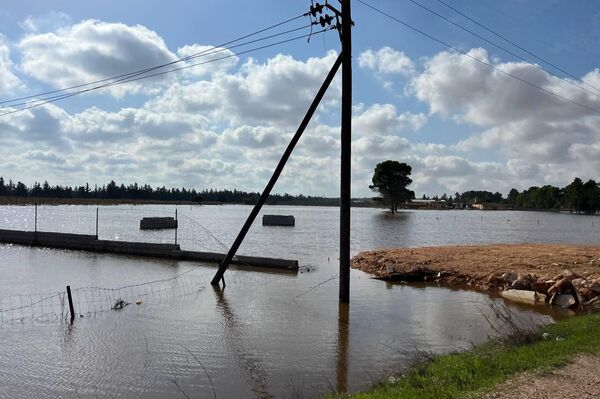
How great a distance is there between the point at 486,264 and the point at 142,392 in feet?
64.1

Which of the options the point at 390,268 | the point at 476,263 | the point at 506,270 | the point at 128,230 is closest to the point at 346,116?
the point at 390,268

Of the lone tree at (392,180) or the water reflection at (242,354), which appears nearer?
the water reflection at (242,354)

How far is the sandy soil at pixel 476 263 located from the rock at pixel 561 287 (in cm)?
265

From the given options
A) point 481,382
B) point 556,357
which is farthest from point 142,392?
point 556,357

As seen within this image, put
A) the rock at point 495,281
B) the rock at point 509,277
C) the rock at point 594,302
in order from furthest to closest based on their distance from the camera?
the rock at point 495,281 < the rock at point 509,277 < the rock at point 594,302

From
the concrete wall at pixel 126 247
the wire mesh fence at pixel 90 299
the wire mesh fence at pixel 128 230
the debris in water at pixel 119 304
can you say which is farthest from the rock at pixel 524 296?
the wire mesh fence at pixel 128 230

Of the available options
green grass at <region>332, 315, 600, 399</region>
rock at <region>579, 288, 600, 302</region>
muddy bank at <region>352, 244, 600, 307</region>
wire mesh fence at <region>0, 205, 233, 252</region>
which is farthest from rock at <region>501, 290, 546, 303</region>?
wire mesh fence at <region>0, 205, 233, 252</region>

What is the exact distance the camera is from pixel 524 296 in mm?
17891

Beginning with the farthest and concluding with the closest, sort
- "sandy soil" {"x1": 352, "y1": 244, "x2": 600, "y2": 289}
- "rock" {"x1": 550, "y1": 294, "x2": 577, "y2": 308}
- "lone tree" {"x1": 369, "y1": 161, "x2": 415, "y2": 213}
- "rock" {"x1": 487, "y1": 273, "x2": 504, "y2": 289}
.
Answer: "lone tree" {"x1": 369, "y1": 161, "x2": 415, "y2": 213}, "sandy soil" {"x1": 352, "y1": 244, "x2": 600, "y2": 289}, "rock" {"x1": 487, "y1": 273, "x2": 504, "y2": 289}, "rock" {"x1": 550, "y1": 294, "x2": 577, "y2": 308}

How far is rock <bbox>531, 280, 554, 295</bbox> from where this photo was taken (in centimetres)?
1822

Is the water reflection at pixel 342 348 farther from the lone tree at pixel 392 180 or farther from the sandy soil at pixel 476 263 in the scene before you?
the lone tree at pixel 392 180

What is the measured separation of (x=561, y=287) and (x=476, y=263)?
25.9 ft

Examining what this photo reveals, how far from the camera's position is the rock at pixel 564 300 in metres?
16.2

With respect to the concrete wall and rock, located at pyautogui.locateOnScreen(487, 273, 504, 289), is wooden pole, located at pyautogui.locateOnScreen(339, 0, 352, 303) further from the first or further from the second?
the concrete wall
